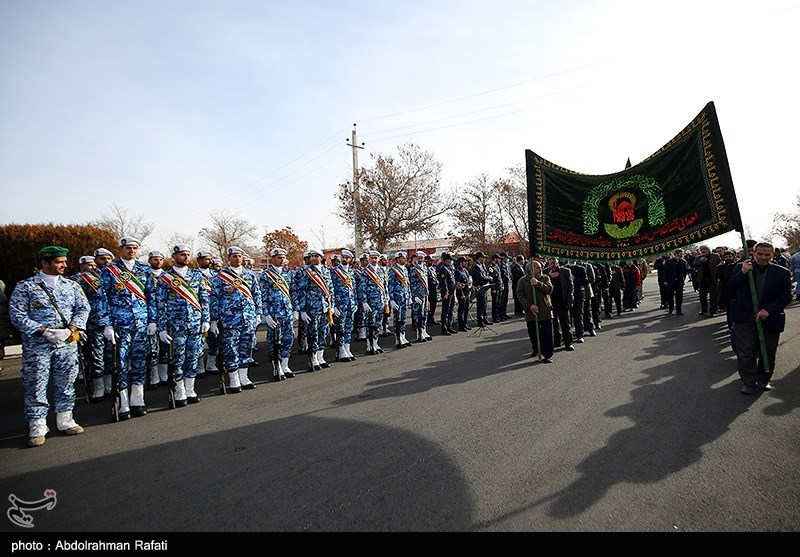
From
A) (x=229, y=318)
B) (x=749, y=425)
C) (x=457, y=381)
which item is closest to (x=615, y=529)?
(x=749, y=425)

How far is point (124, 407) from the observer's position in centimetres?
550

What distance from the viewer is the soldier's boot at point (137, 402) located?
555 centimetres

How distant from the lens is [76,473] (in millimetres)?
3781

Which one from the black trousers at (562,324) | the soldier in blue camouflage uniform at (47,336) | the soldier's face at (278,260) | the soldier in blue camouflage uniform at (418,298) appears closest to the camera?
the soldier in blue camouflage uniform at (47,336)

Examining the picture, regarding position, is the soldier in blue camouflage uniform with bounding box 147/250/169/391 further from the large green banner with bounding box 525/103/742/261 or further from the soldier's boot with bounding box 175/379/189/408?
the large green banner with bounding box 525/103/742/261

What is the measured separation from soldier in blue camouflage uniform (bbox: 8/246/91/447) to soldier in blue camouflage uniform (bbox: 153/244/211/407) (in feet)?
3.32

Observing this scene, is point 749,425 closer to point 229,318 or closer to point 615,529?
point 615,529

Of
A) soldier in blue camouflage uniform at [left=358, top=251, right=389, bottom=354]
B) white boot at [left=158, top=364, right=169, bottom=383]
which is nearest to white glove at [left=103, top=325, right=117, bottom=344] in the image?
white boot at [left=158, top=364, right=169, bottom=383]

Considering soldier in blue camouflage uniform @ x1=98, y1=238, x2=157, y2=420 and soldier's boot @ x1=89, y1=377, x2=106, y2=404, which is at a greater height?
soldier in blue camouflage uniform @ x1=98, y1=238, x2=157, y2=420

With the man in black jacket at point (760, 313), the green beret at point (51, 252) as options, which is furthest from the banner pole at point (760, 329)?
the green beret at point (51, 252)

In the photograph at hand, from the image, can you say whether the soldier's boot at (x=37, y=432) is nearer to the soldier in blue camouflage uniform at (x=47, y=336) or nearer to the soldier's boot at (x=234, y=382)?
the soldier in blue camouflage uniform at (x=47, y=336)

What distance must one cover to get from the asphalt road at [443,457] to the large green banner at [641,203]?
223 centimetres

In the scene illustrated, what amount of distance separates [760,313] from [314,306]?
276 inches

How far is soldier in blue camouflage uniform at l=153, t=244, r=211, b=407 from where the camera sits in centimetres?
595
